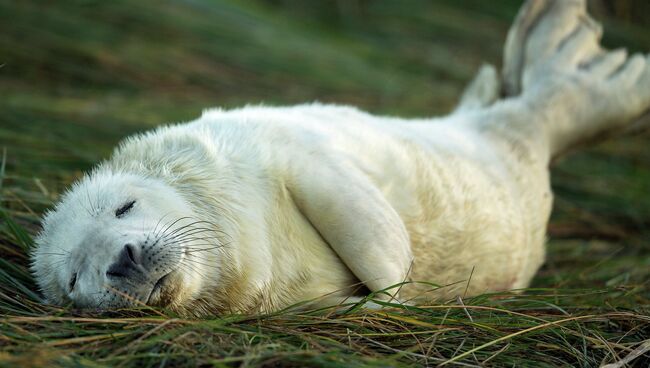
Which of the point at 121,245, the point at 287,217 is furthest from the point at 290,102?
the point at 121,245

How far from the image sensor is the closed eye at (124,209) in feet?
8.99

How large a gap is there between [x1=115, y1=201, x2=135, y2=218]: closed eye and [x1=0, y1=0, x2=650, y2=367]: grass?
0.36 metres

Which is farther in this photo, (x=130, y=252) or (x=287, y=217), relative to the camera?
(x=287, y=217)

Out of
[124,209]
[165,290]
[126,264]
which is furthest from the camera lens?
[124,209]

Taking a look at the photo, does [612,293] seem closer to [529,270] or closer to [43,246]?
[529,270]

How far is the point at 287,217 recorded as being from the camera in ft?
9.93

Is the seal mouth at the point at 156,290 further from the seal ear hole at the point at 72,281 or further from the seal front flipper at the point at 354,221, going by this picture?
the seal front flipper at the point at 354,221

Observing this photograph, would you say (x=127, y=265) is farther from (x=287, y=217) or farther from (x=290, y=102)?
(x=290, y=102)

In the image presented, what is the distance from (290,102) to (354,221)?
3.84m

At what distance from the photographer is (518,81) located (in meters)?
5.21

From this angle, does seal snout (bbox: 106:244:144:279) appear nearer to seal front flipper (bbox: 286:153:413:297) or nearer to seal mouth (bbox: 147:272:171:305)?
seal mouth (bbox: 147:272:171:305)

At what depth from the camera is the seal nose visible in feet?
7.95

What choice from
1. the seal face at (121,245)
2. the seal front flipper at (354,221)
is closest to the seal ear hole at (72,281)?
the seal face at (121,245)

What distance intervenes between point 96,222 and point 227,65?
4.82 m
